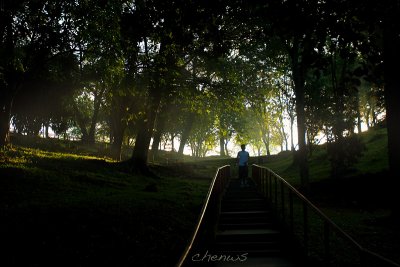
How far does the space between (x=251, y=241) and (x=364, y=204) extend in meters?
9.34

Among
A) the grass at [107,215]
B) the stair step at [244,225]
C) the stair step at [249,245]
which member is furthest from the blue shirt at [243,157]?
the stair step at [249,245]

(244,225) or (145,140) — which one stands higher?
(145,140)

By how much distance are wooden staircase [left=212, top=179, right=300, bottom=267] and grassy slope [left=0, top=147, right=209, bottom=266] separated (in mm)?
1090

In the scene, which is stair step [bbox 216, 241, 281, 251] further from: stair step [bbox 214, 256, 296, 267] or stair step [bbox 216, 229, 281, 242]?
stair step [bbox 214, 256, 296, 267]

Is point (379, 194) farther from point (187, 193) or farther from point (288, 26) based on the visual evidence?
point (288, 26)

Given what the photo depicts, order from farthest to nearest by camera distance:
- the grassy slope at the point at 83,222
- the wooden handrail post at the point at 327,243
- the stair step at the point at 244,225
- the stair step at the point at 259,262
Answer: the stair step at the point at 244,225, the grassy slope at the point at 83,222, the stair step at the point at 259,262, the wooden handrail post at the point at 327,243

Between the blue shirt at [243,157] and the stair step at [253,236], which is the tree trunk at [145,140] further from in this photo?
the stair step at [253,236]

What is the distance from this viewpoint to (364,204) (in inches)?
634

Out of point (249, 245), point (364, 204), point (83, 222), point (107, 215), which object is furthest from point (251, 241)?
point (364, 204)

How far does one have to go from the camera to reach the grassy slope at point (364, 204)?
31.9ft

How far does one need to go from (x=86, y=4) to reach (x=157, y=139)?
31.1m

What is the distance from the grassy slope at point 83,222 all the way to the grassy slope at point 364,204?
4745mm

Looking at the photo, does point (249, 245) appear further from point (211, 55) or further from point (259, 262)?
point (211, 55)

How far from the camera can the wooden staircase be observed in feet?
25.1
